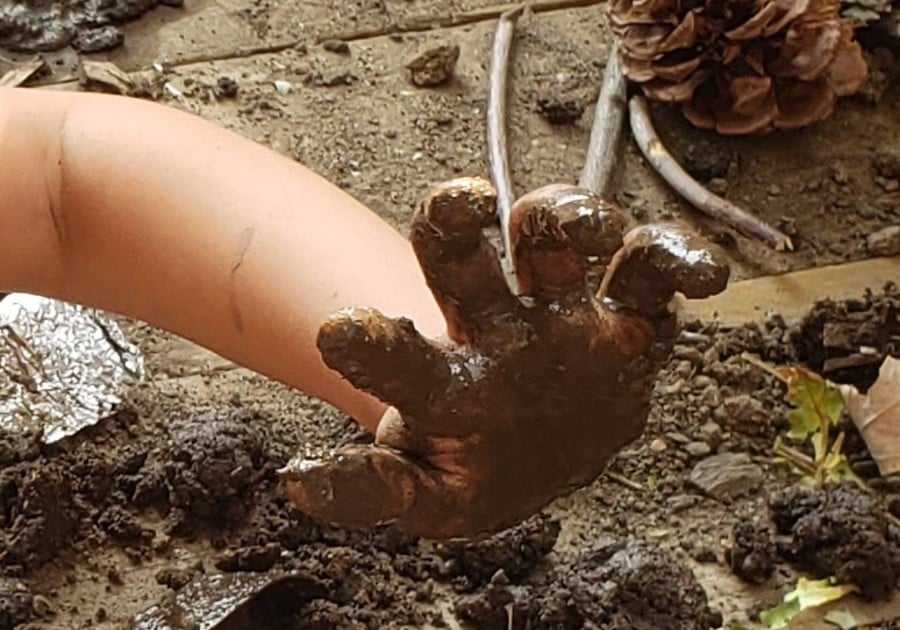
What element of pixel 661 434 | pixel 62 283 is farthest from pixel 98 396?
pixel 661 434

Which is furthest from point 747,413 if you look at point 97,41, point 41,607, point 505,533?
point 97,41

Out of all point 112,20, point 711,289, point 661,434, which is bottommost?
point 661,434

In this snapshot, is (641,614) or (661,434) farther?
(661,434)

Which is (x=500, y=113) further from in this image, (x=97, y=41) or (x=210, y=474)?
(x=210, y=474)

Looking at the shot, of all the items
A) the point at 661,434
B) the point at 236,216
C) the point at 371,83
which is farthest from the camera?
the point at 371,83

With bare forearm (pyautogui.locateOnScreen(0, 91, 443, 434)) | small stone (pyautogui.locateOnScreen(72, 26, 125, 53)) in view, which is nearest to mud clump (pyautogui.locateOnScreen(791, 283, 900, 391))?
bare forearm (pyautogui.locateOnScreen(0, 91, 443, 434))

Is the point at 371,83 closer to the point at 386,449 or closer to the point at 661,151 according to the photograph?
the point at 661,151

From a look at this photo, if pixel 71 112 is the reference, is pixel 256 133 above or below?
below
